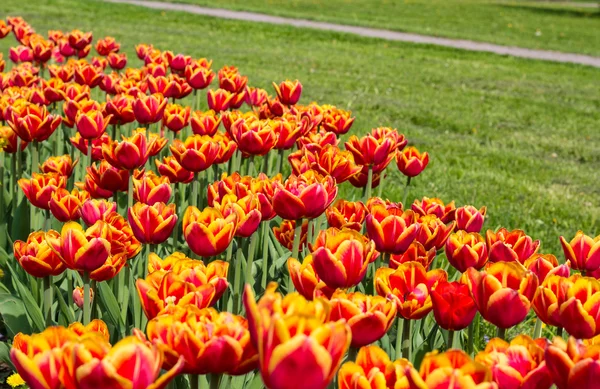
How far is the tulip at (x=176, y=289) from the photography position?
1.43 metres

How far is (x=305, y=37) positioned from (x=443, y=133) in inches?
339

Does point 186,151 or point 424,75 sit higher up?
point 186,151

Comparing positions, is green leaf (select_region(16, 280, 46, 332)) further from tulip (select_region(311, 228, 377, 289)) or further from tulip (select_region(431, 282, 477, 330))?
tulip (select_region(431, 282, 477, 330))

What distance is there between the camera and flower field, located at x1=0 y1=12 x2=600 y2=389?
1096mm

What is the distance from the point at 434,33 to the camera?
1806cm

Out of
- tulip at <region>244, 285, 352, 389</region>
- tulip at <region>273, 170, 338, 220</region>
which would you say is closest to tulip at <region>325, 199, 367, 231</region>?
tulip at <region>273, 170, 338, 220</region>

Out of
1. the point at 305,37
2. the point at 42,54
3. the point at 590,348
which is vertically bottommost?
the point at 305,37

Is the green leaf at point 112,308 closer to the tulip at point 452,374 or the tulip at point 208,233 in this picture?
the tulip at point 208,233

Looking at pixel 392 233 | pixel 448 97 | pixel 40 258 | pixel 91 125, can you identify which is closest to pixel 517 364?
pixel 392 233

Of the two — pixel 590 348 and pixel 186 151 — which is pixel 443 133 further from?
pixel 590 348

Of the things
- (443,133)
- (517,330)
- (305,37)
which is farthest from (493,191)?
(305,37)

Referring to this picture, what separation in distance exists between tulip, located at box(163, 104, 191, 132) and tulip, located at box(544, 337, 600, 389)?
2.48 metres

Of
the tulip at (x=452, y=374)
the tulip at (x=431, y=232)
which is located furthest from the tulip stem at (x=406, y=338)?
the tulip at (x=452, y=374)

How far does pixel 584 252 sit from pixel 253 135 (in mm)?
1256
